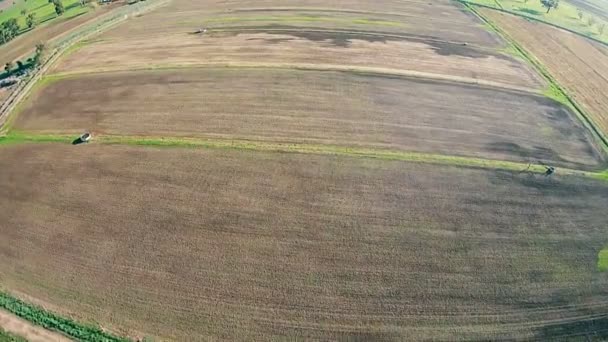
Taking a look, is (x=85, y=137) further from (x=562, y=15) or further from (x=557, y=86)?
(x=562, y=15)

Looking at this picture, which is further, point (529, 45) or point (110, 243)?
point (529, 45)

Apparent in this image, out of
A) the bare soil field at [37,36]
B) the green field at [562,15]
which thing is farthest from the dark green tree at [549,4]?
the bare soil field at [37,36]

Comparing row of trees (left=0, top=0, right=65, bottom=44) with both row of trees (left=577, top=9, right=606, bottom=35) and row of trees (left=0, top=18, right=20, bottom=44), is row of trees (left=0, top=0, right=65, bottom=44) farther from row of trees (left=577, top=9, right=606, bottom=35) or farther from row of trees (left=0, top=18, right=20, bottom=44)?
row of trees (left=577, top=9, right=606, bottom=35)

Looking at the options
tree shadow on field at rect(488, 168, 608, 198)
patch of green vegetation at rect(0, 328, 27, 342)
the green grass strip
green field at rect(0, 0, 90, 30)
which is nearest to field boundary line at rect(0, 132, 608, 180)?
tree shadow on field at rect(488, 168, 608, 198)

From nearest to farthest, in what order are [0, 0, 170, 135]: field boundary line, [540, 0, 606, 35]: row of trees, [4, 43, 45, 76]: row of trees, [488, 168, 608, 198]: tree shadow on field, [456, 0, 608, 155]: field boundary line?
[488, 168, 608, 198]: tree shadow on field < [456, 0, 608, 155]: field boundary line < [0, 0, 170, 135]: field boundary line < [4, 43, 45, 76]: row of trees < [540, 0, 606, 35]: row of trees

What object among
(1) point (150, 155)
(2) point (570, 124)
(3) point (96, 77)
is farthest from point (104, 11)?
(2) point (570, 124)

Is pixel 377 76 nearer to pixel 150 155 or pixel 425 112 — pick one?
pixel 425 112
